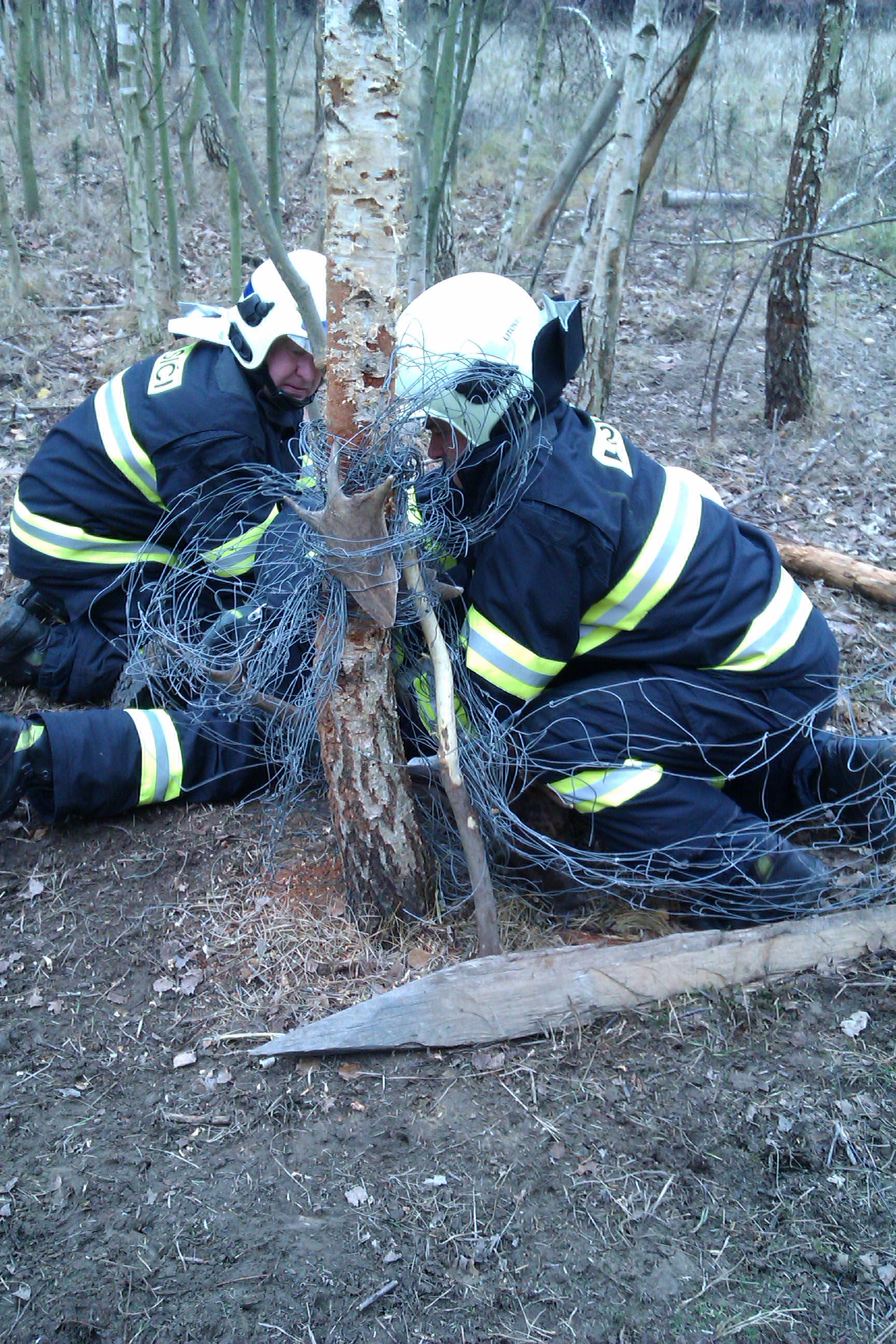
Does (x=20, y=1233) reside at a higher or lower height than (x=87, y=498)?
lower

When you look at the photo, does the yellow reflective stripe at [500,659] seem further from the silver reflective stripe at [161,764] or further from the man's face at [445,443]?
the silver reflective stripe at [161,764]

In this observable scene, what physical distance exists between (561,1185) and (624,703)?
4.59ft

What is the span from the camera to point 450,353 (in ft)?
8.70

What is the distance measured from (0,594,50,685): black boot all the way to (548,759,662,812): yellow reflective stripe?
225 cm

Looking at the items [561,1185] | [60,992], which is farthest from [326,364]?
[561,1185]

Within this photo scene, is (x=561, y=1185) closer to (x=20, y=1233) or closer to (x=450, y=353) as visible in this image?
(x=20, y=1233)

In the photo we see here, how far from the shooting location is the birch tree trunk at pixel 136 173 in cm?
609

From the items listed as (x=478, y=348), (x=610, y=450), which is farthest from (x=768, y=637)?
(x=478, y=348)

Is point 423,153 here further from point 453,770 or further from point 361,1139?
point 361,1139

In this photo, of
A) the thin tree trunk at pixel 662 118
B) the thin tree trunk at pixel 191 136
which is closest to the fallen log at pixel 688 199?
the thin tree trunk at pixel 191 136

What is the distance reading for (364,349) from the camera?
101 inches

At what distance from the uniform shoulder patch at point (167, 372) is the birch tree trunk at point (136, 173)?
346 cm

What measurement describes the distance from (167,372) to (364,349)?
1447mm

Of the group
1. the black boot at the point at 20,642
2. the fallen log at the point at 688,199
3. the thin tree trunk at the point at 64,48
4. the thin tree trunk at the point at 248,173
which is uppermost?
the thin tree trunk at the point at 64,48
